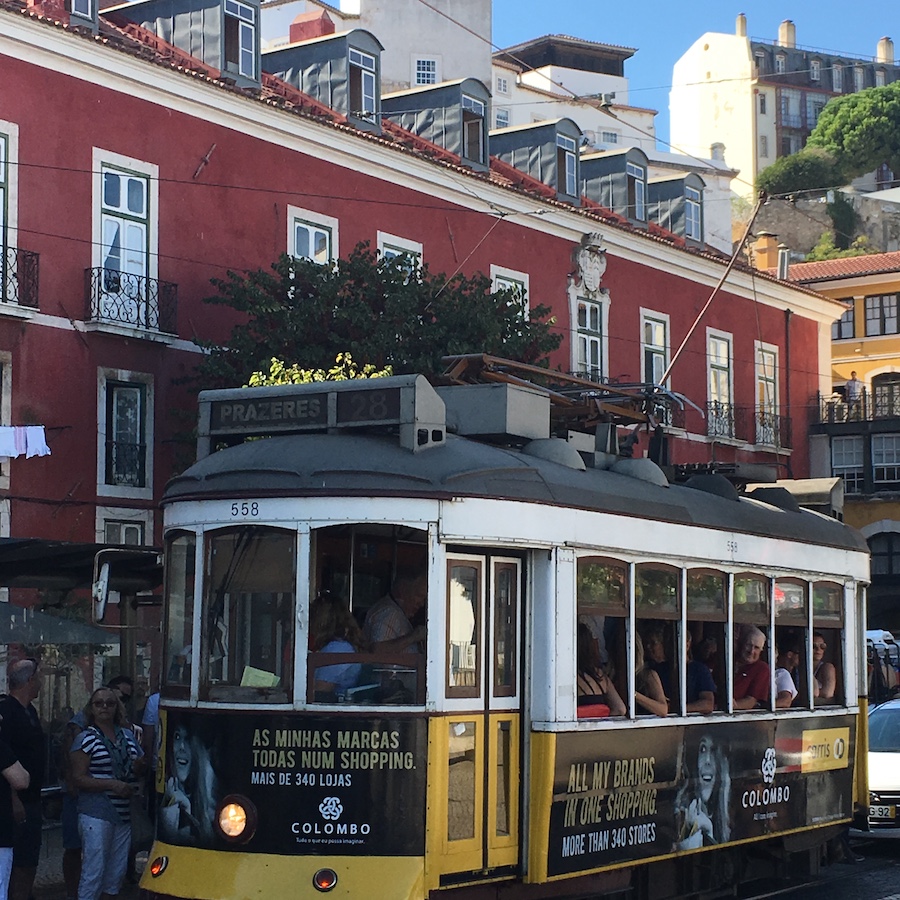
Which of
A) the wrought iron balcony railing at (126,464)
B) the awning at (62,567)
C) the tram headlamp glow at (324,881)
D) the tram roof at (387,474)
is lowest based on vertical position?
the tram headlamp glow at (324,881)

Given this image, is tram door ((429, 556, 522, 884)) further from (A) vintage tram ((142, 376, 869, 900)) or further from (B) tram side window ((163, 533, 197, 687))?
(B) tram side window ((163, 533, 197, 687))

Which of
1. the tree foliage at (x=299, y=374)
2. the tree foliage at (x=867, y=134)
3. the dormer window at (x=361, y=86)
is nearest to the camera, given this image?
the tree foliage at (x=299, y=374)

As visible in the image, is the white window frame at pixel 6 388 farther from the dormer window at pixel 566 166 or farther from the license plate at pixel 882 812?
the dormer window at pixel 566 166

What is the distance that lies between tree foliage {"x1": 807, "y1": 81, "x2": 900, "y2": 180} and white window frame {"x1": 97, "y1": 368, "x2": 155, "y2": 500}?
244 feet

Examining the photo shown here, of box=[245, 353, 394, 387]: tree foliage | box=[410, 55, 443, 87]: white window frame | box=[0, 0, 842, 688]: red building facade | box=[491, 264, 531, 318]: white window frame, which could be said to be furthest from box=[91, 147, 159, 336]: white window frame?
Answer: box=[410, 55, 443, 87]: white window frame

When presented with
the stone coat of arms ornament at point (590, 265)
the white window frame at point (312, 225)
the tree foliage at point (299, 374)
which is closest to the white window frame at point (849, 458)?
the stone coat of arms ornament at point (590, 265)

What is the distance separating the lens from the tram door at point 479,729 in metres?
8.95

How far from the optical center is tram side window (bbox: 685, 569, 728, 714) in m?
10.8

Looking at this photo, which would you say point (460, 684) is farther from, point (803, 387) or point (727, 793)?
point (803, 387)

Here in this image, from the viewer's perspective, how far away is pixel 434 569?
909 cm

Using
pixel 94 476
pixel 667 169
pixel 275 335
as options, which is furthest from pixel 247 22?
pixel 667 169

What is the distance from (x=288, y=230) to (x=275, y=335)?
342cm

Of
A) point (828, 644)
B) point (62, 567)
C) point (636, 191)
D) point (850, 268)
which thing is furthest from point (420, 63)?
point (828, 644)

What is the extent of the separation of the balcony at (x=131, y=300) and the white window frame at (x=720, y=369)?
1539 cm
